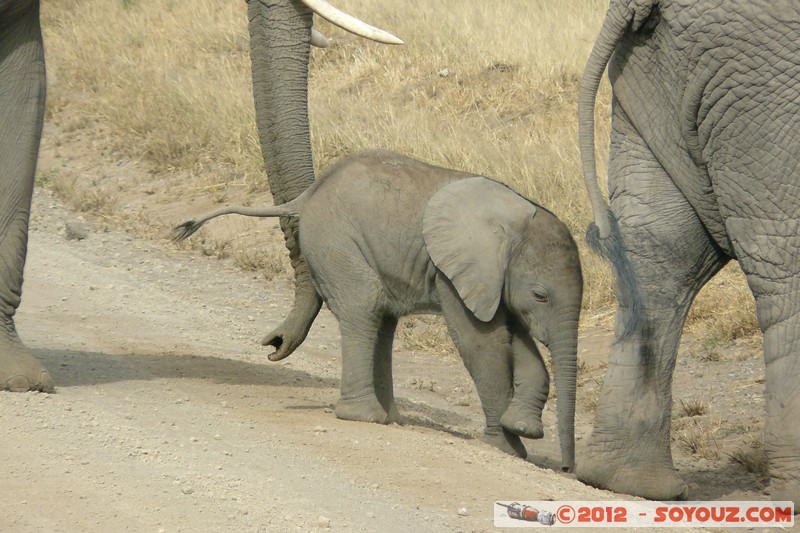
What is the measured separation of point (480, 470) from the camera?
5.32m

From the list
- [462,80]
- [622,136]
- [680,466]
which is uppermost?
[462,80]

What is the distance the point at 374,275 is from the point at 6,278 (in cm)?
165

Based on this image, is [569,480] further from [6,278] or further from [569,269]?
[6,278]

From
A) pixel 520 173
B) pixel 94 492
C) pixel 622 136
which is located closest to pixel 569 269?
pixel 622 136

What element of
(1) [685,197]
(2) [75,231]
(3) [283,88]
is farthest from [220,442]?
(2) [75,231]

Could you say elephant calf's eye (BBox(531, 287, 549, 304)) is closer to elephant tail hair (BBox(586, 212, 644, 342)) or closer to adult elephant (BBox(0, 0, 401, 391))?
elephant tail hair (BBox(586, 212, 644, 342))

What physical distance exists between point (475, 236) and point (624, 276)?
0.67m

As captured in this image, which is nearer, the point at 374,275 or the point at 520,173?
the point at 374,275

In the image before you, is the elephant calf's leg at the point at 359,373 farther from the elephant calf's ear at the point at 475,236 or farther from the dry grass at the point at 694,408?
the dry grass at the point at 694,408

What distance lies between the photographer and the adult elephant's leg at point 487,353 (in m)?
5.91

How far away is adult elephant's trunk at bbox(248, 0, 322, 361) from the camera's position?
6.21m

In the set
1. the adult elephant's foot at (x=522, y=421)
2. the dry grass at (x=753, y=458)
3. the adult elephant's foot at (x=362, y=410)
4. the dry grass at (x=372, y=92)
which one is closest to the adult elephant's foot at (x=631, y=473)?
the adult elephant's foot at (x=522, y=421)

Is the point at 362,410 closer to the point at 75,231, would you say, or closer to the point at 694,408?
the point at 694,408

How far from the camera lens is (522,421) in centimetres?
581
